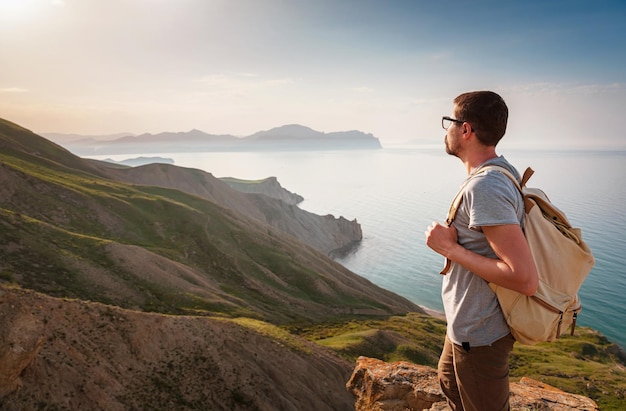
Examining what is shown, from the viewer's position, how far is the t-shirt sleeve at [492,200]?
3.67 metres

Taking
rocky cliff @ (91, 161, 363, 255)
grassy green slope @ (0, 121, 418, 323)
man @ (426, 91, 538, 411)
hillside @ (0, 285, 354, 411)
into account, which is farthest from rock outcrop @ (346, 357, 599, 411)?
rocky cliff @ (91, 161, 363, 255)

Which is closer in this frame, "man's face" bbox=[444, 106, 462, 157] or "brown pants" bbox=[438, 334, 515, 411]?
"brown pants" bbox=[438, 334, 515, 411]

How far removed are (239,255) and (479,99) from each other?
70.4m

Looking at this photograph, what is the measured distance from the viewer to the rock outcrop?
9.90m

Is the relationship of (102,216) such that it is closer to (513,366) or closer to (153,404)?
(153,404)

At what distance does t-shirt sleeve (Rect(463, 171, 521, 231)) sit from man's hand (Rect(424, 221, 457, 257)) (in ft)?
1.31

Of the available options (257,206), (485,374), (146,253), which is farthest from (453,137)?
(257,206)

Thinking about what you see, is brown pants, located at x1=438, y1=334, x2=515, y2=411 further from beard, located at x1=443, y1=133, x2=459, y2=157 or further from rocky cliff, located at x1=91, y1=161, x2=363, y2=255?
rocky cliff, located at x1=91, y1=161, x2=363, y2=255

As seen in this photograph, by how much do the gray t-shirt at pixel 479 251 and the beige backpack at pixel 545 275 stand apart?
13 cm

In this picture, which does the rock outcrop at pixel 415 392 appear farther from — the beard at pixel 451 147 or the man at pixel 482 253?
the beard at pixel 451 147

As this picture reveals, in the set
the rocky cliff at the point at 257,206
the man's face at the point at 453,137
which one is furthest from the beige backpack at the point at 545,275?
the rocky cliff at the point at 257,206

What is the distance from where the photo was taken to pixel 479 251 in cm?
420

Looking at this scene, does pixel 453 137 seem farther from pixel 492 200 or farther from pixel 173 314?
pixel 173 314

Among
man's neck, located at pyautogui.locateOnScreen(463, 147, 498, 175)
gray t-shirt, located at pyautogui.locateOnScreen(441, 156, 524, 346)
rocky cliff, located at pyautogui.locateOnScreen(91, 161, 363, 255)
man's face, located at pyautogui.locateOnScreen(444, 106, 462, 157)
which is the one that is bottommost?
rocky cliff, located at pyautogui.locateOnScreen(91, 161, 363, 255)
